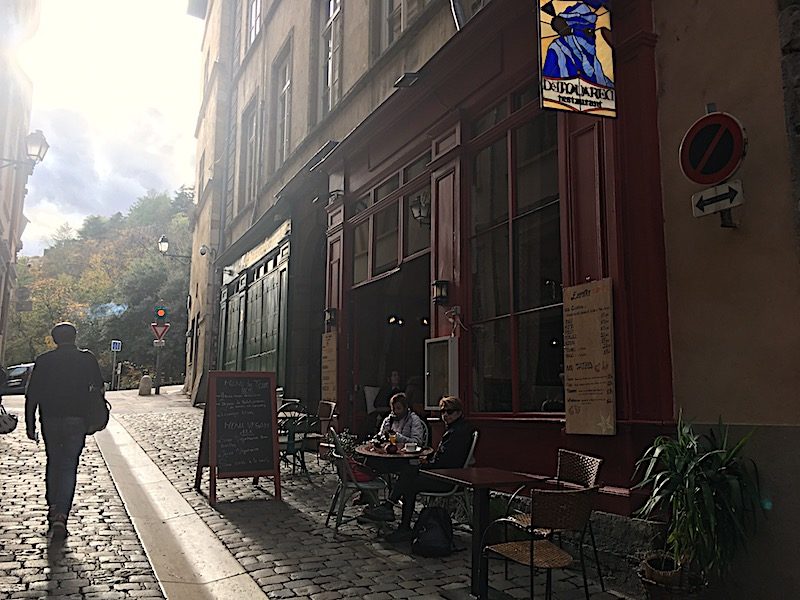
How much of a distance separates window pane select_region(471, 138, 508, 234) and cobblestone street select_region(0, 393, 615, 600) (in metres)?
3.21

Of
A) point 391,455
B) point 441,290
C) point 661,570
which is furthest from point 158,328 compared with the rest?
point 661,570

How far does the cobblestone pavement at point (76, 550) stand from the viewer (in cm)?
468

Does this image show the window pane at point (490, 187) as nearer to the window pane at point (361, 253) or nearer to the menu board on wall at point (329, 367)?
the window pane at point (361, 253)

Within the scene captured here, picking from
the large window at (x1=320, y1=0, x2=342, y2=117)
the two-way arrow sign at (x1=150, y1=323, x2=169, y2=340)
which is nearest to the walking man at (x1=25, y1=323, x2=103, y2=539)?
the large window at (x1=320, y1=0, x2=342, y2=117)

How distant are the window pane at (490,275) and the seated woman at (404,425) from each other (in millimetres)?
1192

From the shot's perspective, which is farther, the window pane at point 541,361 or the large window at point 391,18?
the large window at point 391,18

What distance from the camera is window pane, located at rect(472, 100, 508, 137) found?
7437 mm

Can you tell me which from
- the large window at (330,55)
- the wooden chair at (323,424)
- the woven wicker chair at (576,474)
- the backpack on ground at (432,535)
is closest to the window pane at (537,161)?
the woven wicker chair at (576,474)

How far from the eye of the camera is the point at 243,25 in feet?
70.0

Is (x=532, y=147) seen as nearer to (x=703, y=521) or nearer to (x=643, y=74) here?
(x=643, y=74)

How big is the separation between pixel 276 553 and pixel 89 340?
4081cm

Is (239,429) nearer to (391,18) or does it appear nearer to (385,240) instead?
(385,240)

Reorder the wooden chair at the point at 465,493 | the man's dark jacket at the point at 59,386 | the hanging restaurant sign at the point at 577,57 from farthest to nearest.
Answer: the man's dark jacket at the point at 59,386
the wooden chair at the point at 465,493
the hanging restaurant sign at the point at 577,57

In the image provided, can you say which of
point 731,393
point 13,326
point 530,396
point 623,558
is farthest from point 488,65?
point 13,326
